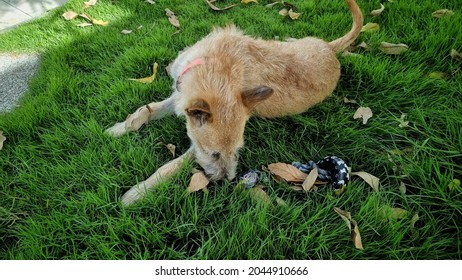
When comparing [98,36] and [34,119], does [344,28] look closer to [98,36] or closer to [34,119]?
[98,36]

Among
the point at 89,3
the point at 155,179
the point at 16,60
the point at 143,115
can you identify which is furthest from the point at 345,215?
the point at 89,3

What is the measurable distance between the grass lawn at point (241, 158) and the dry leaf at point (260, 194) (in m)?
0.04

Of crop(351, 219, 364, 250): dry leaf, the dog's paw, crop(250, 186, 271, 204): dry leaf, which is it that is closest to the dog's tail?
crop(250, 186, 271, 204): dry leaf

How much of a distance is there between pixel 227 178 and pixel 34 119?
1701 millimetres

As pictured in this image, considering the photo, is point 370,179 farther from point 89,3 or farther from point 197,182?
point 89,3

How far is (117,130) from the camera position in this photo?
2555 mm

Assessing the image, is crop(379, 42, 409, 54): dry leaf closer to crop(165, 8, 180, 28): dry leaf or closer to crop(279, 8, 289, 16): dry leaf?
crop(279, 8, 289, 16): dry leaf

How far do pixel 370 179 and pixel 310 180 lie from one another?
1.33ft

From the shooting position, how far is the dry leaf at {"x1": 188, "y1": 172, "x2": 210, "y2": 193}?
2064mm

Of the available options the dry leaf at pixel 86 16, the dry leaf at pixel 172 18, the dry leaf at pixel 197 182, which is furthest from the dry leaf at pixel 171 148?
the dry leaf at pixel 86 16

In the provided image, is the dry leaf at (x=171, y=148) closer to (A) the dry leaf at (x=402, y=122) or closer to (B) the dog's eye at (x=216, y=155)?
(B) the dog's eye at (x=216, y=155)

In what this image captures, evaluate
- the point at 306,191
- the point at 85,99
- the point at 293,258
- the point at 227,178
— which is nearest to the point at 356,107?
the point at 306,191

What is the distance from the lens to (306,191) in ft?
6.85

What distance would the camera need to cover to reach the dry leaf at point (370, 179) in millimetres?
2093
